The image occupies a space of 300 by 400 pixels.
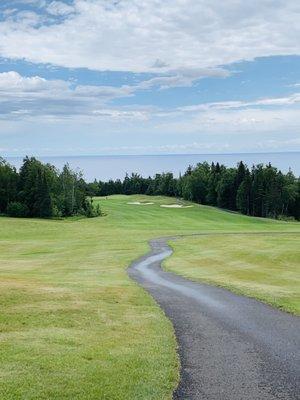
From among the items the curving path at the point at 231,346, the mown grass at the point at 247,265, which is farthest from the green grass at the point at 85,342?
the mown grass at the point at 247,265

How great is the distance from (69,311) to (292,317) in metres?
8.51

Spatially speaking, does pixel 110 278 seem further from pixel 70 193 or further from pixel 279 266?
pixel 70 193

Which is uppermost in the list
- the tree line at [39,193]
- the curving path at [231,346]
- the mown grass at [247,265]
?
the tree line at [39,193]

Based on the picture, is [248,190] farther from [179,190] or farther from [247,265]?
[247,265]

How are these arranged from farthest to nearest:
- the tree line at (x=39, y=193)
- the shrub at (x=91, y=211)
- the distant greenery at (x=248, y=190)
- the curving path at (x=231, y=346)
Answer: the distant greenery at (x=248, y=190), the shrub at (x=91, y=211), the tree line at (x=39, y=193), the curving path at (x=231, y=346)

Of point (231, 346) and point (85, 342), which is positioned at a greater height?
point (85, 342)

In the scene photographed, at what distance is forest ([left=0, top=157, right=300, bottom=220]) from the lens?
10244 cm

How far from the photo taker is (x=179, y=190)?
173m

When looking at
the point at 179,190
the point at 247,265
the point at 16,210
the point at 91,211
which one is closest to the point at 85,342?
the point at 247,265

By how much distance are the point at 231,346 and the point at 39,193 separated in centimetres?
8878

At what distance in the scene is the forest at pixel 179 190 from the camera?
336 ft

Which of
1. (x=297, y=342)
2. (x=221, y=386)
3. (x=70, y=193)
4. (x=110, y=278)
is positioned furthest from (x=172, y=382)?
(x=70, y=193)

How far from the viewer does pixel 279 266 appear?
126 feet

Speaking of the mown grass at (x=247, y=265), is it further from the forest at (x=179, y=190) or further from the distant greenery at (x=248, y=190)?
the distant greenery at (x=248, y=190)
